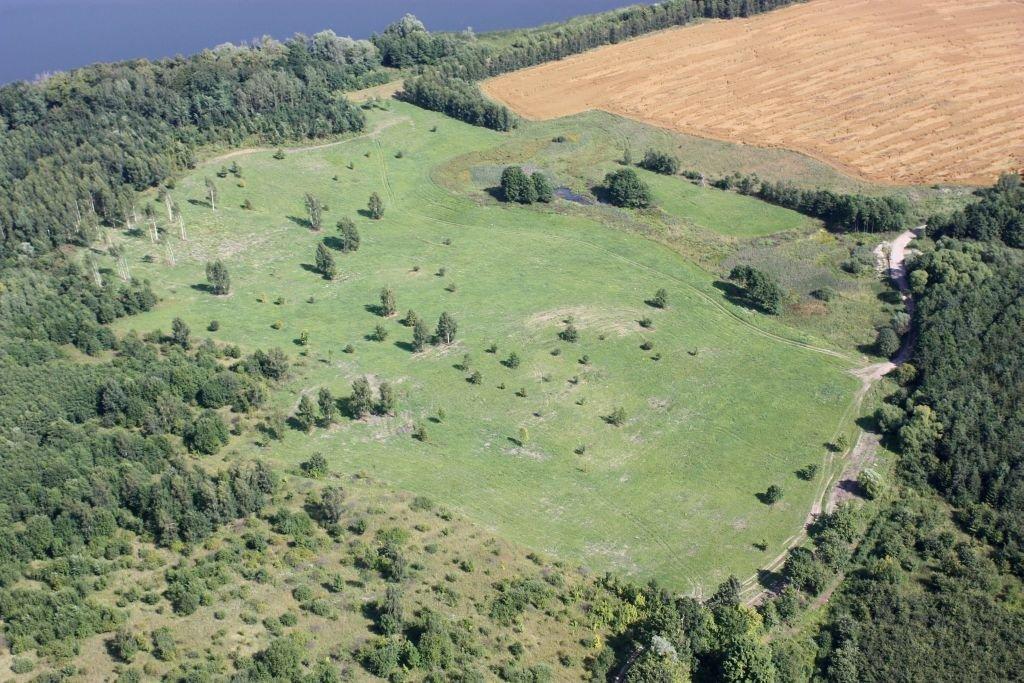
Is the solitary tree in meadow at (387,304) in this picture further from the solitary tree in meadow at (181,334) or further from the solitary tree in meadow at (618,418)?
the solitary tree in meadow at (618,418)

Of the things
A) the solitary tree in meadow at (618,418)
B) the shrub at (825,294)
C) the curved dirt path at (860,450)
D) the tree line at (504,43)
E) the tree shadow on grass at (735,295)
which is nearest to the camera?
the curved dirt path at (860,450)

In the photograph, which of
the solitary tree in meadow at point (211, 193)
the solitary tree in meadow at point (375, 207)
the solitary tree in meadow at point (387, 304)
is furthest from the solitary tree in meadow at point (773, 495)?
the solitary tree in meadow at point (211, 193)

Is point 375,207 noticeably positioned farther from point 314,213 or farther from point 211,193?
point 211,193

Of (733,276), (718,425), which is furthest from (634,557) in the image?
(733,276)

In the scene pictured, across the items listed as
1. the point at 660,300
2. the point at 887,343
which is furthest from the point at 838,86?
the point at 887,343

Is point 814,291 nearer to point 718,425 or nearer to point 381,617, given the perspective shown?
point 718,425

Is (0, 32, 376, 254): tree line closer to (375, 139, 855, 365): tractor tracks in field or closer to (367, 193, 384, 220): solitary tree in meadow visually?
(375, 139, 855, 365): tractor tracks in field
